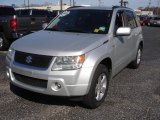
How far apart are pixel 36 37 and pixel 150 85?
295cm

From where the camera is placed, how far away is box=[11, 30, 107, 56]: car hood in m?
4.86

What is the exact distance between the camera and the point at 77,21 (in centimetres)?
637

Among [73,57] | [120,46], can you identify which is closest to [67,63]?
[73,57]

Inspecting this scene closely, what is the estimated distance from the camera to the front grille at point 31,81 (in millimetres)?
4910

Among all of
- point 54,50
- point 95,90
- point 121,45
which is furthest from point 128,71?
point 54,50

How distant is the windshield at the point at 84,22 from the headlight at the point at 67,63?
52.3 inches

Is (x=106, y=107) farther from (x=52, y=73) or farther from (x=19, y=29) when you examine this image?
(x=19, y=29)

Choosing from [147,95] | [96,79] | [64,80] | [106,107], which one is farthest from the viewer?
[147,95]

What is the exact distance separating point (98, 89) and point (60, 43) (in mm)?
1031

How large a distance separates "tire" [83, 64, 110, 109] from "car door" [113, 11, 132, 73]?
0.73 m

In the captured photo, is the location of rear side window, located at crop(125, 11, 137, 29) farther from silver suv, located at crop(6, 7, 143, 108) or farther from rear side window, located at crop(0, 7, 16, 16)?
rear side window, located at crop(0, 7, 16, 16)

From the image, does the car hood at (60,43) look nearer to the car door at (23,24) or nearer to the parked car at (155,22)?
the car door at (23,24)

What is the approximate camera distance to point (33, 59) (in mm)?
4930

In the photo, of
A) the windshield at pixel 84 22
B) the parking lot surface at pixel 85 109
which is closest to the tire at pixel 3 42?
the parking lot surface at pixel 85 109
